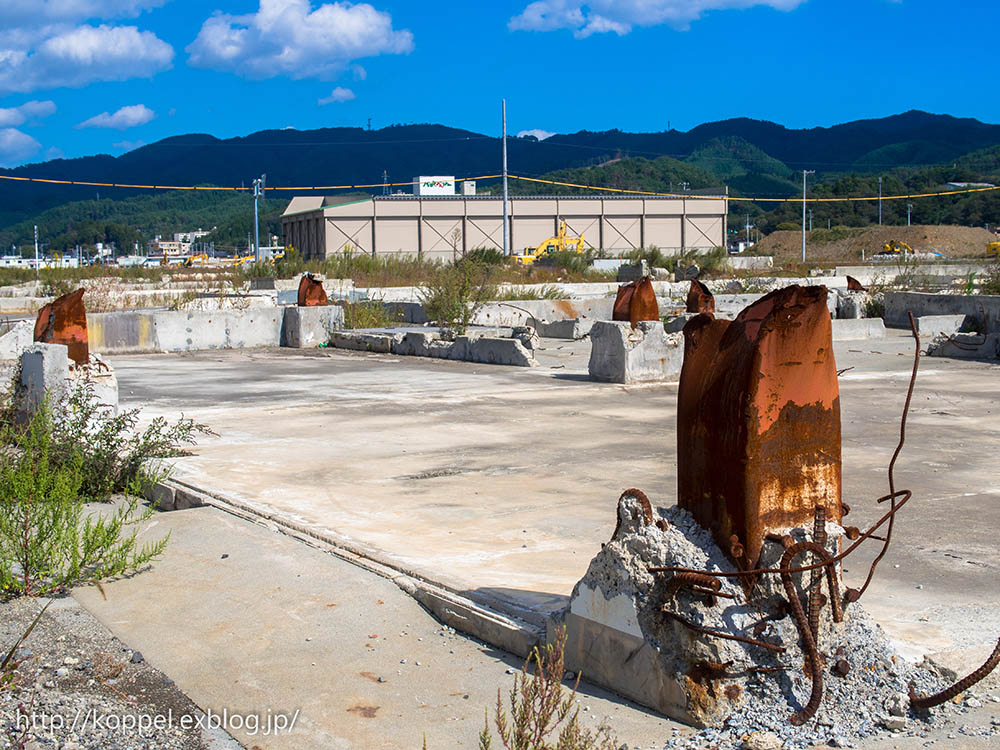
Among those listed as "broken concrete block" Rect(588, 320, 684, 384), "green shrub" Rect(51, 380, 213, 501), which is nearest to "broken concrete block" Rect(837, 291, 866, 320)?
"broken concrete block" Rect(588, 320, 684, 384)

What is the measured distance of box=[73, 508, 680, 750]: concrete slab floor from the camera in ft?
12.2

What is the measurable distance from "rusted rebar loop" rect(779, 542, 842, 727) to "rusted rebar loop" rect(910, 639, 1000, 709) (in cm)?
38

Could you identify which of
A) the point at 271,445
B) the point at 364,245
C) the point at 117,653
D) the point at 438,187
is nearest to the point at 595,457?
the point at 271,445

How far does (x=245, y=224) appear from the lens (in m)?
152

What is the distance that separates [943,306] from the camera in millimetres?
21203

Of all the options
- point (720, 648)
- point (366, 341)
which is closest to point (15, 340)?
point (366, 341)

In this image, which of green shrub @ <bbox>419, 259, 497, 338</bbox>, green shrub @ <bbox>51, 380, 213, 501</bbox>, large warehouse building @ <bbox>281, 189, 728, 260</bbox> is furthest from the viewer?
large warehouse building @ <bbox>281, 189, 728, 260</bbox>

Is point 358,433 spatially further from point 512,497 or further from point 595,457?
point 512,497

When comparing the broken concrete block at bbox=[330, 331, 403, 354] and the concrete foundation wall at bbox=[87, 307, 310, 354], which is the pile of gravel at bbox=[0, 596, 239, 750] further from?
the concrete foundation wall at bbox=[87, 307, 310, 354]

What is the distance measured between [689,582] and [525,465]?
182 inches

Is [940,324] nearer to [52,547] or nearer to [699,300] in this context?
[699,300]

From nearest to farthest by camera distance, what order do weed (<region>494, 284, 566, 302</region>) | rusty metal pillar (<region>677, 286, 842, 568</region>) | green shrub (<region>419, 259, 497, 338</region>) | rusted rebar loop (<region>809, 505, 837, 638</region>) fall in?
rusted rebar loop (<region>809, 505, 837, 638</region>)
rusty metal pillar (<region>677, 286, 842, 568</region>)
green shrub (<region>419, 259, 497, 338</region>)
weed (<region>494, 284, 566, 302</region>)

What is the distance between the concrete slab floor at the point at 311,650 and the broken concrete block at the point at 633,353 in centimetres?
811

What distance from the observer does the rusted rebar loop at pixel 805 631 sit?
11.7 feet
